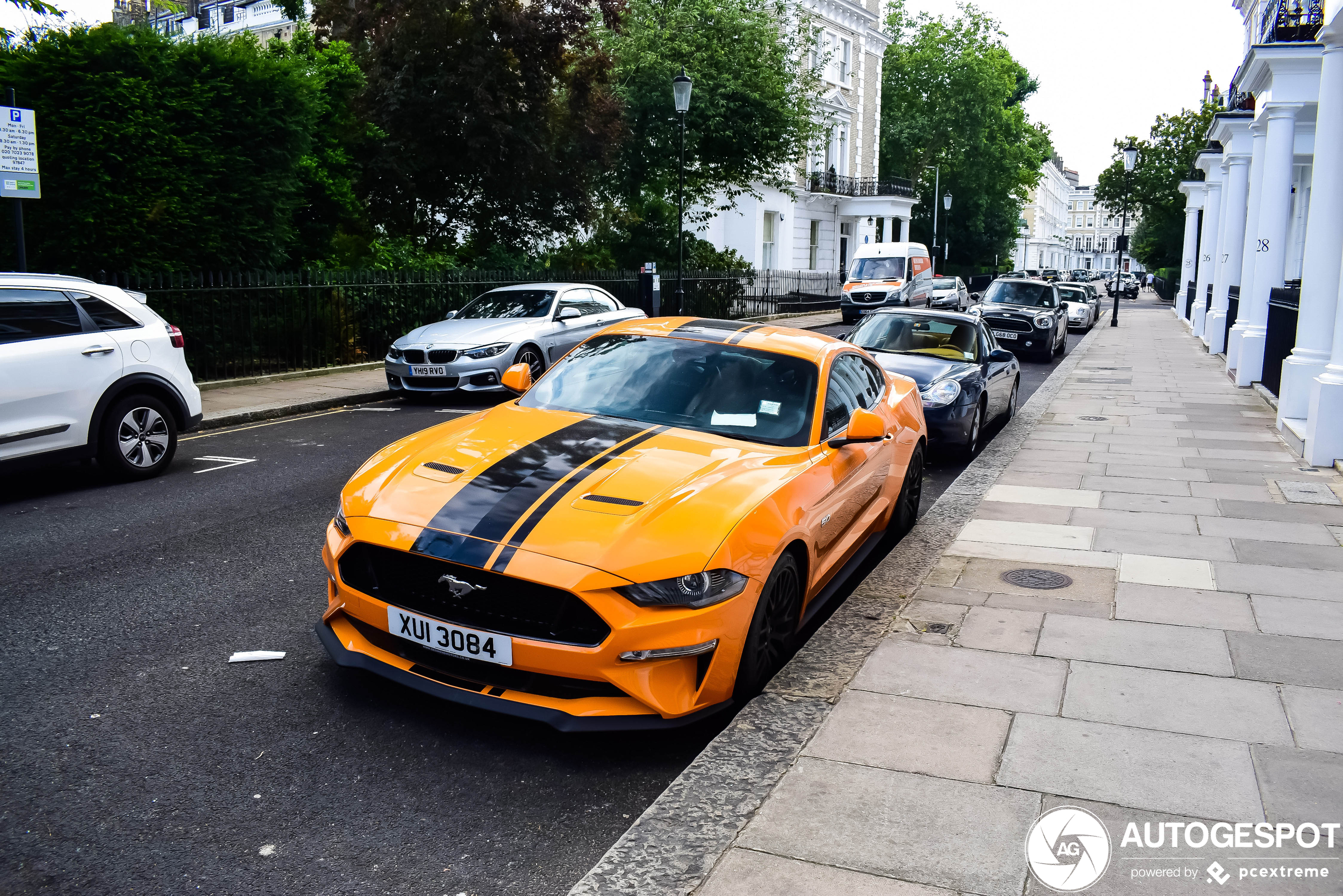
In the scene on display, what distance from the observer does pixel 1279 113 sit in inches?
625

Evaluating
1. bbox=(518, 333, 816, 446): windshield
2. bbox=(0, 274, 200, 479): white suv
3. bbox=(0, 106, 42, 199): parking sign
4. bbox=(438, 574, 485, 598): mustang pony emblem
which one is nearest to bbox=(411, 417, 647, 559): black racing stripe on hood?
bbox=(438, 574, 485, 598): mustang pony emblem

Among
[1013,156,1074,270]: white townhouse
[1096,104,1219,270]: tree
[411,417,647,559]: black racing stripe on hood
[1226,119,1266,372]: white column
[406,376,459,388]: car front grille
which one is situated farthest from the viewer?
[1013,156,1074,270]: white townhouse

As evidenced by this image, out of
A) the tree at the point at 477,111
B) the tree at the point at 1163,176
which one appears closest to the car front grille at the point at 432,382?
the tree at the point at 477,111

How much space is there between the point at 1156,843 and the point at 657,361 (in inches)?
131

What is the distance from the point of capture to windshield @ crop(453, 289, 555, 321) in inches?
595

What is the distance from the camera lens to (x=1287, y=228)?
16.6 m

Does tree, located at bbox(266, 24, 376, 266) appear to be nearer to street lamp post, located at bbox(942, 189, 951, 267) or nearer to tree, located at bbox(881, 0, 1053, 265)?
street lamp post, located at bbox(942, 189, 951, 267)

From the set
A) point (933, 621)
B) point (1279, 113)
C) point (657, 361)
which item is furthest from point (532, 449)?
point (1279, 113)

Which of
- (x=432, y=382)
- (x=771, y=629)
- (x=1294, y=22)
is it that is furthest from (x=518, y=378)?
(x=1294, y=22)

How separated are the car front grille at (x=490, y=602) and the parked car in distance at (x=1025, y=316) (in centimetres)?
1855

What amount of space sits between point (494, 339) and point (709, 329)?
8.32m

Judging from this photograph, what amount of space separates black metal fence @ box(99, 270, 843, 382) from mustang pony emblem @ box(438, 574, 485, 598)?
10.2 metres

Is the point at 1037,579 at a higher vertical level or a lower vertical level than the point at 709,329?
lower

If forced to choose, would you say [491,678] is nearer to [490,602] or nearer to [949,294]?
[490,602]
